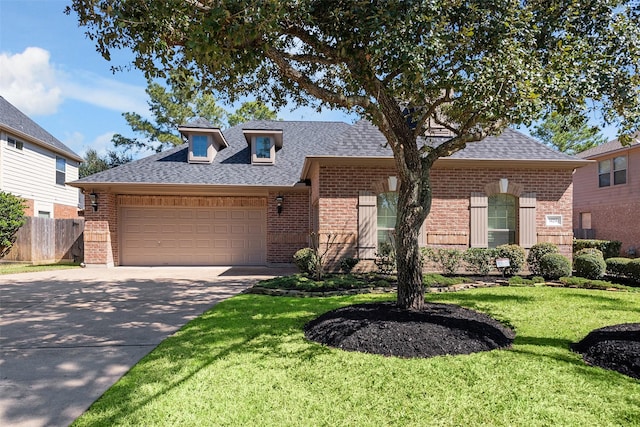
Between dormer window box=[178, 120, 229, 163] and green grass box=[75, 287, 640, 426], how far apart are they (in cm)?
1053

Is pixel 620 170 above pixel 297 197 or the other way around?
above

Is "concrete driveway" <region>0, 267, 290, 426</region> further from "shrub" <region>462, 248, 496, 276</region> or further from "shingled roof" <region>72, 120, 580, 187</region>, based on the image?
"shrub" <region>462, 248, 496, 276</region>

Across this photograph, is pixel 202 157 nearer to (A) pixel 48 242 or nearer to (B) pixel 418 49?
(A) pixel 48 242

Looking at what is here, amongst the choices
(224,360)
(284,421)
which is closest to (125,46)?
(224,360)

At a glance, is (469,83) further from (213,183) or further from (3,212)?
(3,212)

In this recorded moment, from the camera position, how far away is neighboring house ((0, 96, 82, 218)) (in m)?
15.7

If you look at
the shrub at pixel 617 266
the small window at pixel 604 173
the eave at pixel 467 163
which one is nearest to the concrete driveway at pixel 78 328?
the eave at pixel 467 163

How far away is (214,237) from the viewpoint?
46.8 feet

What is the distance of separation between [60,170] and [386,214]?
17.9 m

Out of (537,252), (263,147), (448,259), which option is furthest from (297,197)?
(537,252)

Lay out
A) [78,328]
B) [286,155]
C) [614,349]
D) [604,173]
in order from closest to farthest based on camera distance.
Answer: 1. [614,349]
2. [78,328]
3. [286,155]
4. [604,173]

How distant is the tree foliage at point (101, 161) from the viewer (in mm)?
31250

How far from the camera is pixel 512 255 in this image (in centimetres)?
1001

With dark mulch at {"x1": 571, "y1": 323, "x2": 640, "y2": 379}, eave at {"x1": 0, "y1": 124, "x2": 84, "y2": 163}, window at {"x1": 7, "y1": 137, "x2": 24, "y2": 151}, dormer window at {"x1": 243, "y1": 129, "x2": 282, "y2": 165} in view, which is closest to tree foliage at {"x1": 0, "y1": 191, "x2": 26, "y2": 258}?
window at {"x1": 7, "y1": 137, "x2": 24, "y2": 151}
